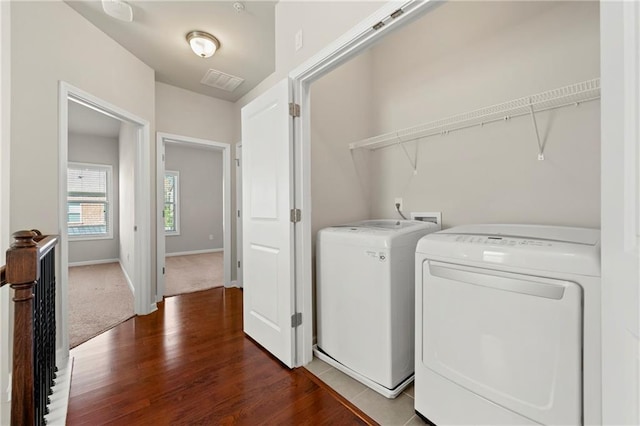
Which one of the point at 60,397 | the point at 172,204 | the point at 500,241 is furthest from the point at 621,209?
the point at 172,204

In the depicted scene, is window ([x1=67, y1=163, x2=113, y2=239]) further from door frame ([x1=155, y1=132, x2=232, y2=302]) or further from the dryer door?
the dryer door

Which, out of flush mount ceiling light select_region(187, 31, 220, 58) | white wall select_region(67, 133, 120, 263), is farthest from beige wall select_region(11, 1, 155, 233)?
white wall select_region(67, 133, 120, 263)

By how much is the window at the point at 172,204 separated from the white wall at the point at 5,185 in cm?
503

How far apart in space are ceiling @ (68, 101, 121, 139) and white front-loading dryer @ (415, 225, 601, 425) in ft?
16.8

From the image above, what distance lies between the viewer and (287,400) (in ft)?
5.29

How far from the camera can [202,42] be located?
254 cm

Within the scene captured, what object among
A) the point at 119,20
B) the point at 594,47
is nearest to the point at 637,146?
the point at 594,47

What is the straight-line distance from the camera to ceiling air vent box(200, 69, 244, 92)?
323 centimetres

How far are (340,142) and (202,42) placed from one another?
1.61m

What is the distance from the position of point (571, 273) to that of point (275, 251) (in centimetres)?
164

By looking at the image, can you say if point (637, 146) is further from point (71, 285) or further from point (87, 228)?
point (87, 228)

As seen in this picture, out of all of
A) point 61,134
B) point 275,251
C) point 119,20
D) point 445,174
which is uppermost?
point 119,20

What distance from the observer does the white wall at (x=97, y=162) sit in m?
5.46

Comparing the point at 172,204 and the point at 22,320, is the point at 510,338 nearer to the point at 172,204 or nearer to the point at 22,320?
the point at 22,320
